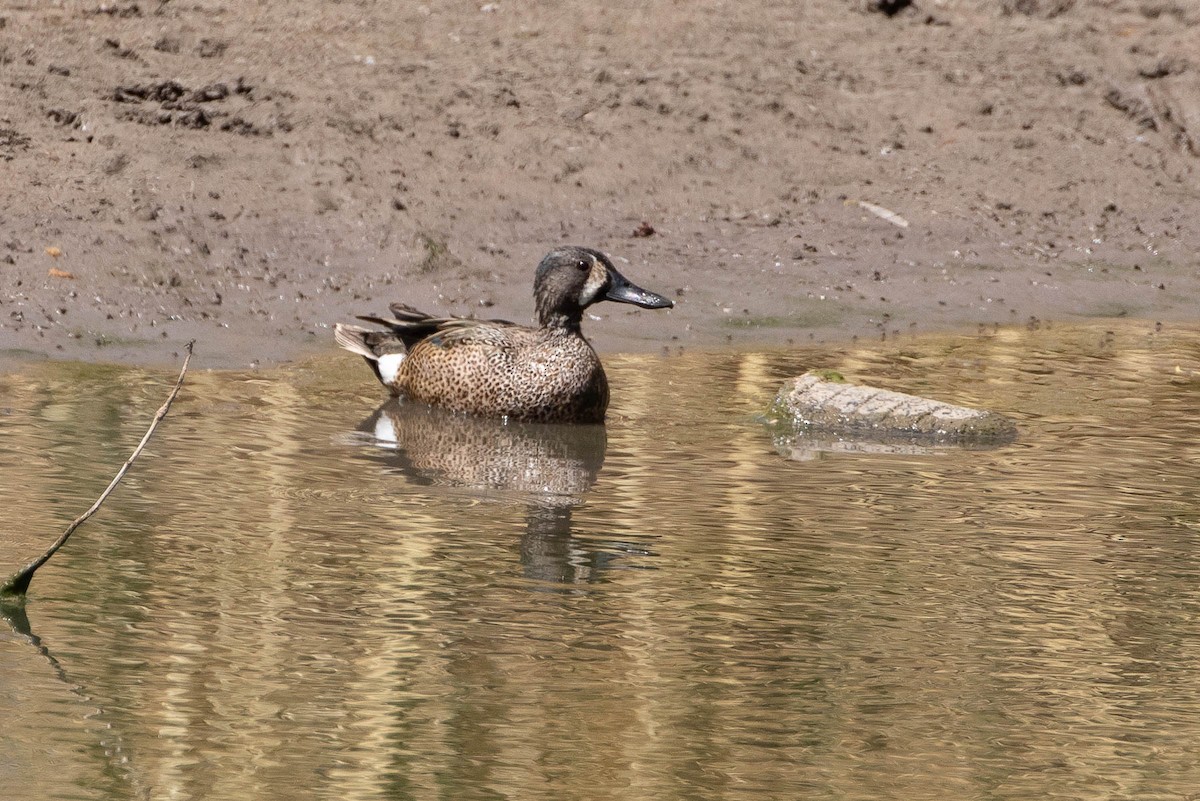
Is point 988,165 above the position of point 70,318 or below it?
above

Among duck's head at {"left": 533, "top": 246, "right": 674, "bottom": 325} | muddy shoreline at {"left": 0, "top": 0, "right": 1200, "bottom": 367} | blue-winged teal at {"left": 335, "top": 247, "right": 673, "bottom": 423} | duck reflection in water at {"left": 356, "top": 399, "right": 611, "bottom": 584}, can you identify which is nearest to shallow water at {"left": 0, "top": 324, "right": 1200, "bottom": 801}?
duck reflection in water at {"left": 356, "top": 399, "right": 611, "bottom": 584}

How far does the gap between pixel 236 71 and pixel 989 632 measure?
8.40 metres

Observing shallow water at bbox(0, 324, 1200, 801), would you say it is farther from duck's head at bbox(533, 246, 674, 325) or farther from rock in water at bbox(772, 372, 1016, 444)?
duck's head at bbox(533, 246, 674, 325)

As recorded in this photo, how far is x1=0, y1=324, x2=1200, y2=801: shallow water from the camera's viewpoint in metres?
4.26

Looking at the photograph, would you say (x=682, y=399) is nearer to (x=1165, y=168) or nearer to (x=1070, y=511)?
(x=1070, y=511)

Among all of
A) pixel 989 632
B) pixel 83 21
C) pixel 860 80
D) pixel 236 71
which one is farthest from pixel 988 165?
pixel 989 632

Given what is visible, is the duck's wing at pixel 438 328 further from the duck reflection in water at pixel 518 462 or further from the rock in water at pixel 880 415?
the rock in water at pixel 880 415

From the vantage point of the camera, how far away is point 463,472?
24.4 ft

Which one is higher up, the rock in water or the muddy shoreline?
the muddy shoreline

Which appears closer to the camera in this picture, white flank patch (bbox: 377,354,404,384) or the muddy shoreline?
white flank patch (bbox: 377,354,404,384)

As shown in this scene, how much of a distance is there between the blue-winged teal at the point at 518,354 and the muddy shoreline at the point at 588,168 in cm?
85

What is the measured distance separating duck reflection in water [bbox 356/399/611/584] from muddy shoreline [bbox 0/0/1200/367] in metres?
1.53

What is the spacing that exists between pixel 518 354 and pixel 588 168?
4.04 meters

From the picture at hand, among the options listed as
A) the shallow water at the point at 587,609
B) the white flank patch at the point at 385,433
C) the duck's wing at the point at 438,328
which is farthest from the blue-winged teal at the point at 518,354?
the white flank patch at the point at 385,433
